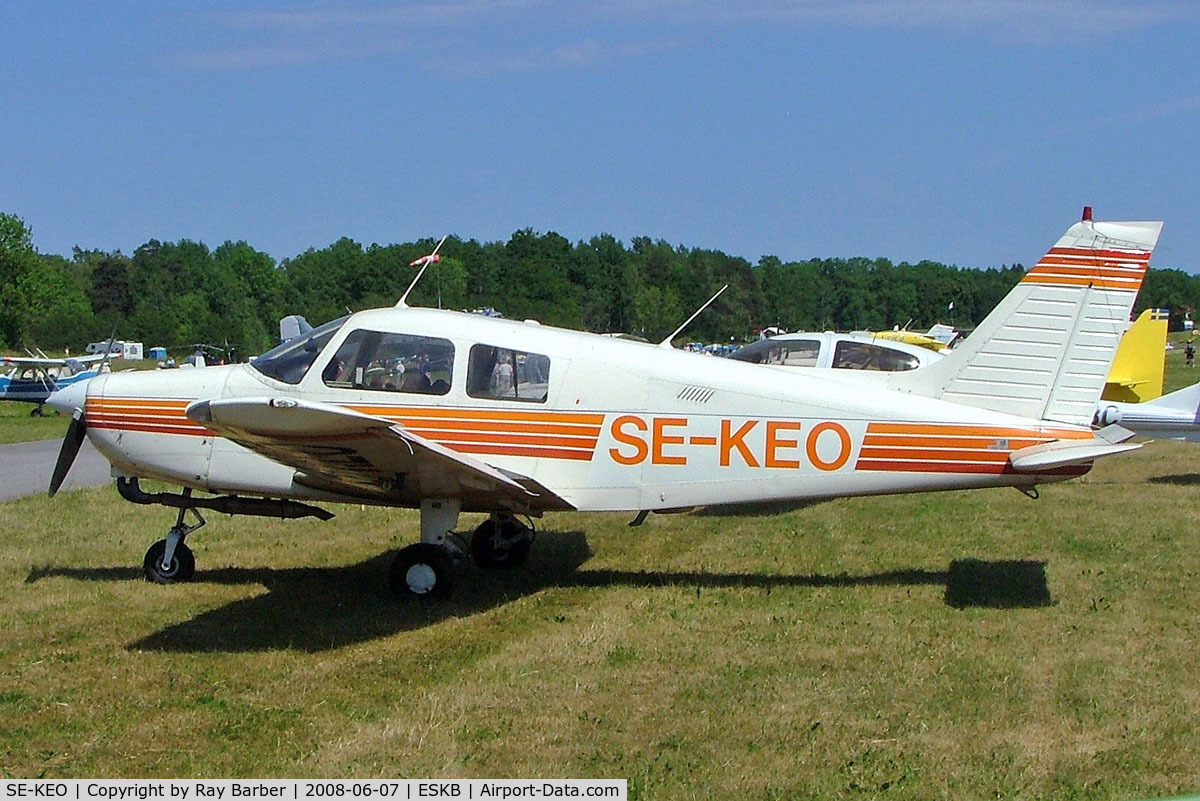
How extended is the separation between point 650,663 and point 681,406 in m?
1.99

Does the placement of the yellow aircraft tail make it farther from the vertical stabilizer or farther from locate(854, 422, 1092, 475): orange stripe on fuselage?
locate(854, 422, 1092, 475): orange stripe on fuselage

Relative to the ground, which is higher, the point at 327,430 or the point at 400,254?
the point at 400,254

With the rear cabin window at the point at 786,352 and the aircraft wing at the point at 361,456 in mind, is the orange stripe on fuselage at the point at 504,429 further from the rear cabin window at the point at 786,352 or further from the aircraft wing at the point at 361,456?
the rear cabin window at the point at 786,352

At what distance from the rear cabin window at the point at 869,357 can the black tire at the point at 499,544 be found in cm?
537

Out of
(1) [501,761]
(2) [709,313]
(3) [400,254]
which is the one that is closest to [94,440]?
(1) [501,761]

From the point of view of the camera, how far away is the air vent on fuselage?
25.5ft

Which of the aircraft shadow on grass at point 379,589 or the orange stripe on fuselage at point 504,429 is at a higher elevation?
the orange stripe on fuselage at point 504,429

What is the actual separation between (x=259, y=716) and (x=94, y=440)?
11.8 ft

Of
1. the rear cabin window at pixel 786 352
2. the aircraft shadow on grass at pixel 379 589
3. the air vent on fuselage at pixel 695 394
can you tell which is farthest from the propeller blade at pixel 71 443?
the rear cabin window at pixel 786 352

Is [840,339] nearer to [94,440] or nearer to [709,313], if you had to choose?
[94,440]

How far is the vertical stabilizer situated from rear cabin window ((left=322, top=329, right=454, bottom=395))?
3323mm

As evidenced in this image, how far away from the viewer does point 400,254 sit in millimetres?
42875

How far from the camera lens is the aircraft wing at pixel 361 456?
20.4ft

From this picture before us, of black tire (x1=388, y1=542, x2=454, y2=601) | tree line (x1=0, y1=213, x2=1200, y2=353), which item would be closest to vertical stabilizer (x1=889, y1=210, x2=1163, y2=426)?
black tire (x1=388, y1=542, x2=454, y2=601)
